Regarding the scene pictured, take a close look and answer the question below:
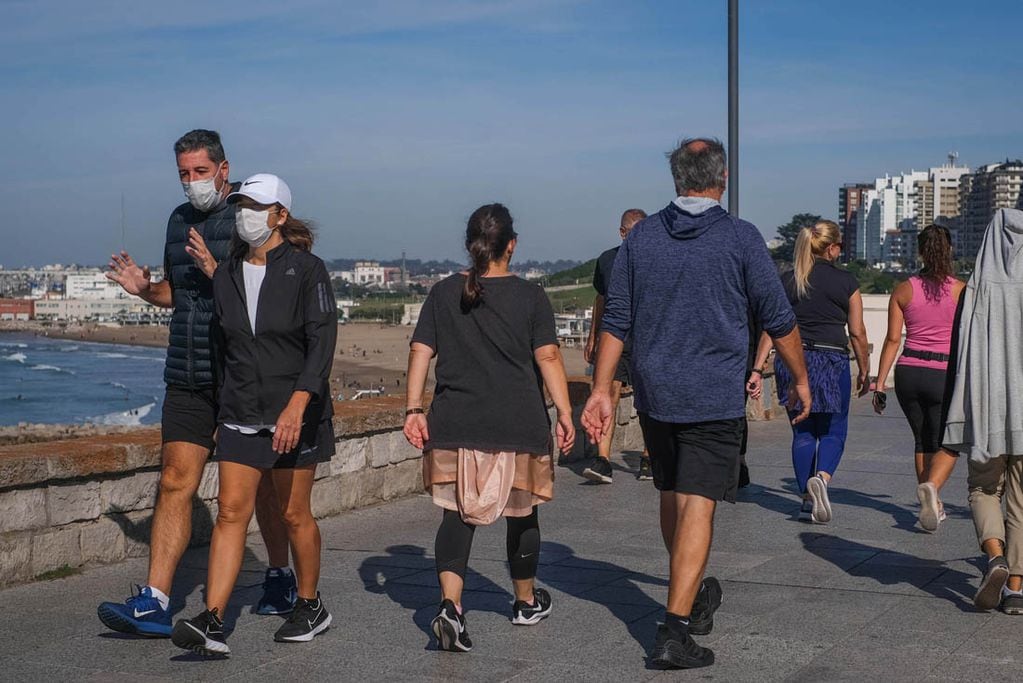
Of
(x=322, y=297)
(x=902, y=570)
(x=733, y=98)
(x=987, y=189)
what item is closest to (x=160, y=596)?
(x=322, y=297)

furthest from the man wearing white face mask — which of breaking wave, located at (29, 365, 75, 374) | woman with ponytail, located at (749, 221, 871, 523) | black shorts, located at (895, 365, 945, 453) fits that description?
breaking wave, located at (29, 365, 75, 374)

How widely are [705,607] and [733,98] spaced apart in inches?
349

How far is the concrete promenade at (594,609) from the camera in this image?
4992 mm

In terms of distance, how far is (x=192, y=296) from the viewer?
579cm

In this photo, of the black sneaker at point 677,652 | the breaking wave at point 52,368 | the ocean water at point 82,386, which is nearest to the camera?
the black sneaker at point 677,652

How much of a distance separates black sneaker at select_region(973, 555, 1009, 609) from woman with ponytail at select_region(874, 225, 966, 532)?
1829 millimetres

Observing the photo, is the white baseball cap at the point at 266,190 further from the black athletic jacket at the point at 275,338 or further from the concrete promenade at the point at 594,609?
the concrete promenade at the point at 594,609

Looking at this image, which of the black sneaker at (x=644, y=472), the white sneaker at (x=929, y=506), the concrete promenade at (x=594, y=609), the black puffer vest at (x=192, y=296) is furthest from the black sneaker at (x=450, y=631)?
the black sneaker at (x=644, y=472)

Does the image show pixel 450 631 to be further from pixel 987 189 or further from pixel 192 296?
pixel 987 189

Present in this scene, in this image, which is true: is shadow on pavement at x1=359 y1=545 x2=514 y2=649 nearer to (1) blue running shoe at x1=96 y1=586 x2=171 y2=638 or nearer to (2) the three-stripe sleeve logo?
(1) blue running shoe at x1=96 y1=586 x2=171 y2=638

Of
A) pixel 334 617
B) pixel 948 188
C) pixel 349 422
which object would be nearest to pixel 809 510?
pixel 349 422

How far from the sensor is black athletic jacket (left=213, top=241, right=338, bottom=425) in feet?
17.2

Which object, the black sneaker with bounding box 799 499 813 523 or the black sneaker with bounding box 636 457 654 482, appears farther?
the black sneaker with bounding box 636 457 654 482

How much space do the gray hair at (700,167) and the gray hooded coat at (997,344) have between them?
52.7 inches
